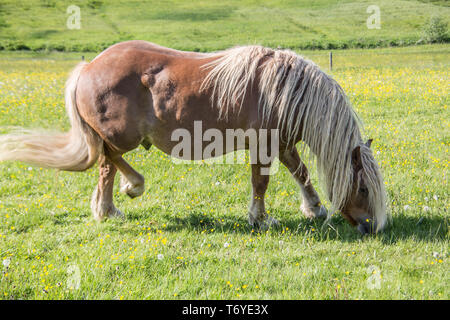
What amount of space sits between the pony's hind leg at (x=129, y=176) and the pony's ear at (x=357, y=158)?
97.3 inches

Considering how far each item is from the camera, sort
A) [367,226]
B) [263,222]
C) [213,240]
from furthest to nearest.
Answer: [263,222], [213,240], [367,226]

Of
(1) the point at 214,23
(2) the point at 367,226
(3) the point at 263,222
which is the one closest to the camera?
(2) the point at 367,226

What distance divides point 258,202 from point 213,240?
723mm

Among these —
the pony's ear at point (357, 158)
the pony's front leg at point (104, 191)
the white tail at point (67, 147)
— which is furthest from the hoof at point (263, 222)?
the white tail at point (67, 147)

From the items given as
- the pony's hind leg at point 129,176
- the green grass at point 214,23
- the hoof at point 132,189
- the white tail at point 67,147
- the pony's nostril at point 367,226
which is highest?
the green grass at point 214,23

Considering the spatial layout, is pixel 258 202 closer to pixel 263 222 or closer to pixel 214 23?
pixel 263 222

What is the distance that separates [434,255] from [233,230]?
2.09m

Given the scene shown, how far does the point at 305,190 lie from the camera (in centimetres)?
509

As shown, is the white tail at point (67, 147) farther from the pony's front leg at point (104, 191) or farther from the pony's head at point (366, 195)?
the pony's head at point (366, 195)

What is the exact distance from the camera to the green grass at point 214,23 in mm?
37812

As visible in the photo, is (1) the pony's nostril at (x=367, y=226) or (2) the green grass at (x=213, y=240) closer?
(2) the green grass at (x=213, y=240)

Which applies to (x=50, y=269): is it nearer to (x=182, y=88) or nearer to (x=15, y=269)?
(x=15, y=269)

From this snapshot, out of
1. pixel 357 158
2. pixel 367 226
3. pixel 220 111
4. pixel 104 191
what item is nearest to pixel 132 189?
pixel 104 191

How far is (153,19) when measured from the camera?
52656 mm
